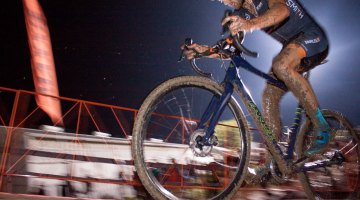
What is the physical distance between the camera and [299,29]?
2.38 m

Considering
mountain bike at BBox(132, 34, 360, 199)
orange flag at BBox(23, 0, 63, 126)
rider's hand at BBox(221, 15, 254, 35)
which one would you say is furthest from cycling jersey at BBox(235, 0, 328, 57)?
orange flag at BBox(23, 0, 63, 126)

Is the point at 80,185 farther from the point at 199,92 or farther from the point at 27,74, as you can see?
the point at 27,74

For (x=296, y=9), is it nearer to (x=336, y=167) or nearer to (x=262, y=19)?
(x=262, y=19)

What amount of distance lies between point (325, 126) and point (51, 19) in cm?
6354

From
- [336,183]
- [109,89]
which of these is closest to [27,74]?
[109,89]

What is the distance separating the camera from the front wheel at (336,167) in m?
2.77

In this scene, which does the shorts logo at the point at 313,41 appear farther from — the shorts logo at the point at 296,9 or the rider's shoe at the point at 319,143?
the rider's shoe at the point at 319,143

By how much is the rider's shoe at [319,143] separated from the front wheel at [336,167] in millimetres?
367

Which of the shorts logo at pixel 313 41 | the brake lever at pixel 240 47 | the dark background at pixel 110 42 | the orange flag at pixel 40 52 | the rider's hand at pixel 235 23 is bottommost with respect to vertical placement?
the brake lever at pixel 240 47

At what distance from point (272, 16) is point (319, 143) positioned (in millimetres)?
1071

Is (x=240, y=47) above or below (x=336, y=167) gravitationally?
above

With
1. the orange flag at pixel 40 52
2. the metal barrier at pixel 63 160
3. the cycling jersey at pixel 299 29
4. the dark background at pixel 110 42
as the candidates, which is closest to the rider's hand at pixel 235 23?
the cycling jersey at pixel 299 29

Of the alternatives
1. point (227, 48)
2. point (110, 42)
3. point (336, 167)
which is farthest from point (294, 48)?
point (110, 42)

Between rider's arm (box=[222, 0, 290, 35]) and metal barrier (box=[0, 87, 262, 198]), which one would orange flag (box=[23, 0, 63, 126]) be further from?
rider's arm (box=[222, 0, 290, 35])
